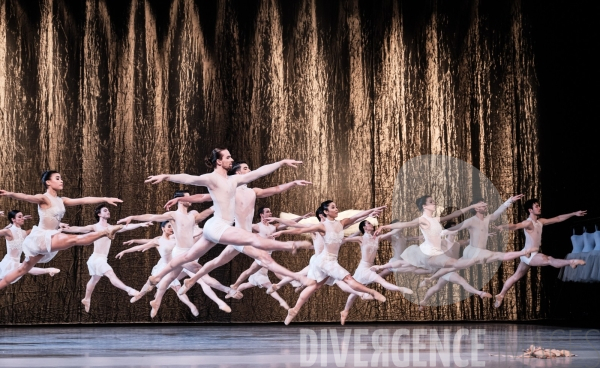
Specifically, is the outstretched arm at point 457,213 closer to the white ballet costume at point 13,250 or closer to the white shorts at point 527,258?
the white shorts at point 527,258

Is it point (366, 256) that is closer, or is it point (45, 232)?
point (45, 232)

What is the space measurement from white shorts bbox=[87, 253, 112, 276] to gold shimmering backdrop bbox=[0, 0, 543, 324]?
5.1 inches

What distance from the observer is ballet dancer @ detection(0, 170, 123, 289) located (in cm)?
596

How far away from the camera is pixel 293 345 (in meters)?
5.37

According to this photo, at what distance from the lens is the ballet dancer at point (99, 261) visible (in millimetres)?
7664

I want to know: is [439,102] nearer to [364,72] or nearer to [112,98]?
[364,72]

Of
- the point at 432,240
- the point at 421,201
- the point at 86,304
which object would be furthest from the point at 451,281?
the point at 86,304

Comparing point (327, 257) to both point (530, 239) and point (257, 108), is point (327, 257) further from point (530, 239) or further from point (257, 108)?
point (530, 239)

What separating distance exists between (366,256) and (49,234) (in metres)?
3.09

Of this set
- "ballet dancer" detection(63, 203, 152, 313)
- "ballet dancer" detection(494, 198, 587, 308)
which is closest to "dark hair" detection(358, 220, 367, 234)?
"ballet dancer" detection(494, 198, 587, 308)

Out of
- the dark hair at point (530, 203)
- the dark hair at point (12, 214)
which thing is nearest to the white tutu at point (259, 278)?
the dark hair at point (12, 214)

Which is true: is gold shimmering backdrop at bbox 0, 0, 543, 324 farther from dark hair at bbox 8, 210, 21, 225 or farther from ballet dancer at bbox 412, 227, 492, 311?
dark hair at bbox 8, 210, 21, 225

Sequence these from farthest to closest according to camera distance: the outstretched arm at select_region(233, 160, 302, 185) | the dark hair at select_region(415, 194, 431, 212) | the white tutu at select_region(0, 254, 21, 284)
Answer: the dark hair at select_region(415, 194, 431, 212) → the white tutu at select_region(0, 254, 21, 284) → the outstretched arm at select_region(233, 160, 302, 185)

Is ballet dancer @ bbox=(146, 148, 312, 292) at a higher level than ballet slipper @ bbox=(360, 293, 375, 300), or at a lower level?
higher
